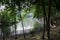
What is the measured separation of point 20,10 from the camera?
17.6ft

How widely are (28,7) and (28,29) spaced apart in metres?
2.46

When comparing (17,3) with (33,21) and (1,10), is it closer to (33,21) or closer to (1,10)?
(1,10)

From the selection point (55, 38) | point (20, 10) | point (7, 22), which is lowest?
point (55, 38)

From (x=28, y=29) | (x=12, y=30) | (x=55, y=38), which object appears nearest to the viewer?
(x=55, y=38)

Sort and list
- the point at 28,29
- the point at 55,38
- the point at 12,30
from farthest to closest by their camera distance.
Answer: the point at 28,29 < the point at 12,30 < the point at 55,38

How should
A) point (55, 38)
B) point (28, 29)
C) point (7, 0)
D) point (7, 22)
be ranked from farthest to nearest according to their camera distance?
point (28, 29) → point (7, 22) → point (55, 38) → point (7, 0)

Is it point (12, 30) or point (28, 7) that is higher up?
point (28, 7)

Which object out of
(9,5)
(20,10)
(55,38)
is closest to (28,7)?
(20,10)

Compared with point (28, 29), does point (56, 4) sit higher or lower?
higher

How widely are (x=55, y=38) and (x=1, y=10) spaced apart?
1.97m

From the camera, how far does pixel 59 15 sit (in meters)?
7.78

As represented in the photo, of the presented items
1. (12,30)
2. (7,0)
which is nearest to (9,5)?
(7,0)

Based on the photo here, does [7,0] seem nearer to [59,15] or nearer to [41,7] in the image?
[41,7]

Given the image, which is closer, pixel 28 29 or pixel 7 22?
A: pixel 7 22
